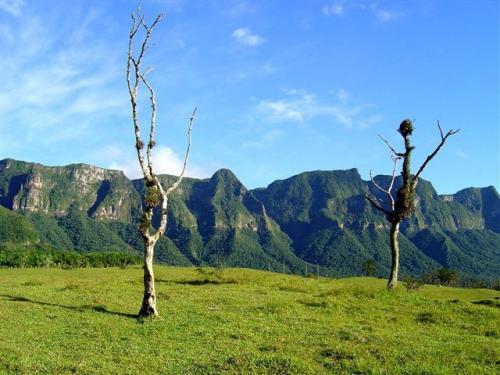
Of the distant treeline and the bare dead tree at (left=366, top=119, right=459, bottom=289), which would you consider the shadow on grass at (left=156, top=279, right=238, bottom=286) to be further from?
the distant treeline

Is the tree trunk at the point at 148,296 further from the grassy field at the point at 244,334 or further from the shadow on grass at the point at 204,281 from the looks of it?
the shadow on grass at the point at 204,281

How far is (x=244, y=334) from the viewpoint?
19.6m

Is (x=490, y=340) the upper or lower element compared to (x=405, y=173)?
lower

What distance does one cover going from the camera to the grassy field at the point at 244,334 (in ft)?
49.6

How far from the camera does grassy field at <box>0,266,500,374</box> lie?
1512 centimetres

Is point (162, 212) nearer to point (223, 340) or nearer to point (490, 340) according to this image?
point (223, 340)

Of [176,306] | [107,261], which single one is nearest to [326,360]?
[176,306]

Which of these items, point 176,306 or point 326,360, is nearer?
point 326,360

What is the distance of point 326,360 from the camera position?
50.8ft

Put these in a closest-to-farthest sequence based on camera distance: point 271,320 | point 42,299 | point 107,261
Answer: point 271,320, point 42,299, point 107,261

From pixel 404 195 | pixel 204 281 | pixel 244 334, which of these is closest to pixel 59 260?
pixel 204 281

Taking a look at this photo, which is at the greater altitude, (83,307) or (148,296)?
(148,296)

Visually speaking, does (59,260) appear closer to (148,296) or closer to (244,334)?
(148,296)

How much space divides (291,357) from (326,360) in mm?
1087
